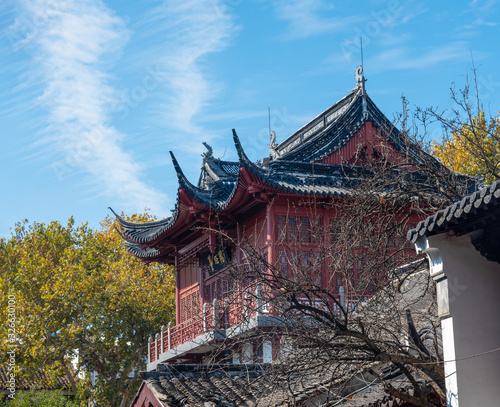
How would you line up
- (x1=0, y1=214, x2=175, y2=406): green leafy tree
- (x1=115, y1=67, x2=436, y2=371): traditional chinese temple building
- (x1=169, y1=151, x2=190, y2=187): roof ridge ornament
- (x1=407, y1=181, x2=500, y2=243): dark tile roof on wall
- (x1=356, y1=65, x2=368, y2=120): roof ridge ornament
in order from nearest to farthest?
(x1=407, y1=181, x2=500, y2=243): dark tile roof on wall < (x1=115, y1=67, x2=436, y2=371): traditional chinese temple building < (x1=169, y1=151, x2=190, y2=187): roof ridge ornament < (x1=356, y1=65, x2=368, y2=120): roof ridge ornament < (x1=0, y1=214, x2=175, y2=406): green leafy tree

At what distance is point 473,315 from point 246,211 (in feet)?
39.4

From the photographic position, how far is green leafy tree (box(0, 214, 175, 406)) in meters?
24.4

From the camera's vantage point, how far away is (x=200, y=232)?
66.8 feet

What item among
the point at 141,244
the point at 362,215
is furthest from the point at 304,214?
the point at 362,215

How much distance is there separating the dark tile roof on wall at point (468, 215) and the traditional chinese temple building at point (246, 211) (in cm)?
862

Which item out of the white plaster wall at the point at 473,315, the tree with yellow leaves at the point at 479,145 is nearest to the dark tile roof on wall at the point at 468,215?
the white plaster wall at the point at 473,315

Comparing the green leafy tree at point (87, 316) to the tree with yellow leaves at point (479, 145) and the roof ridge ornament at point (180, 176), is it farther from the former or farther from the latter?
the tree with yellow leaves at point (479, 145)

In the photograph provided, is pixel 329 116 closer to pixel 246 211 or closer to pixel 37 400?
pixel 246 211

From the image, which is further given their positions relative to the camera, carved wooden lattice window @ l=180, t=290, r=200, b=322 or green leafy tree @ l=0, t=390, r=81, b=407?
green leafy tree @ l=0, t=390, r=81, b=407

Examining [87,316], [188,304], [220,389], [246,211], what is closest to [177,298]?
[188,304]

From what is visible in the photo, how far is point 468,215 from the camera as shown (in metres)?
6.71

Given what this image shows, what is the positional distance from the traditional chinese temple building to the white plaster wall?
27.8 ft

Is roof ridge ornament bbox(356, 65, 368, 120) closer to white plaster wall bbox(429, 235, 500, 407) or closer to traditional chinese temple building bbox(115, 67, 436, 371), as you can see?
traditional chinese temple building bbox(115, 67, 436, 371)

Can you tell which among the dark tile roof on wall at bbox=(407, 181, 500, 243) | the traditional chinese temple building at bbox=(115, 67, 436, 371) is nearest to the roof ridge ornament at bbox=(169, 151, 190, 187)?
the traditional chinese temple building at bbox=(115, 67, 436, 371)
